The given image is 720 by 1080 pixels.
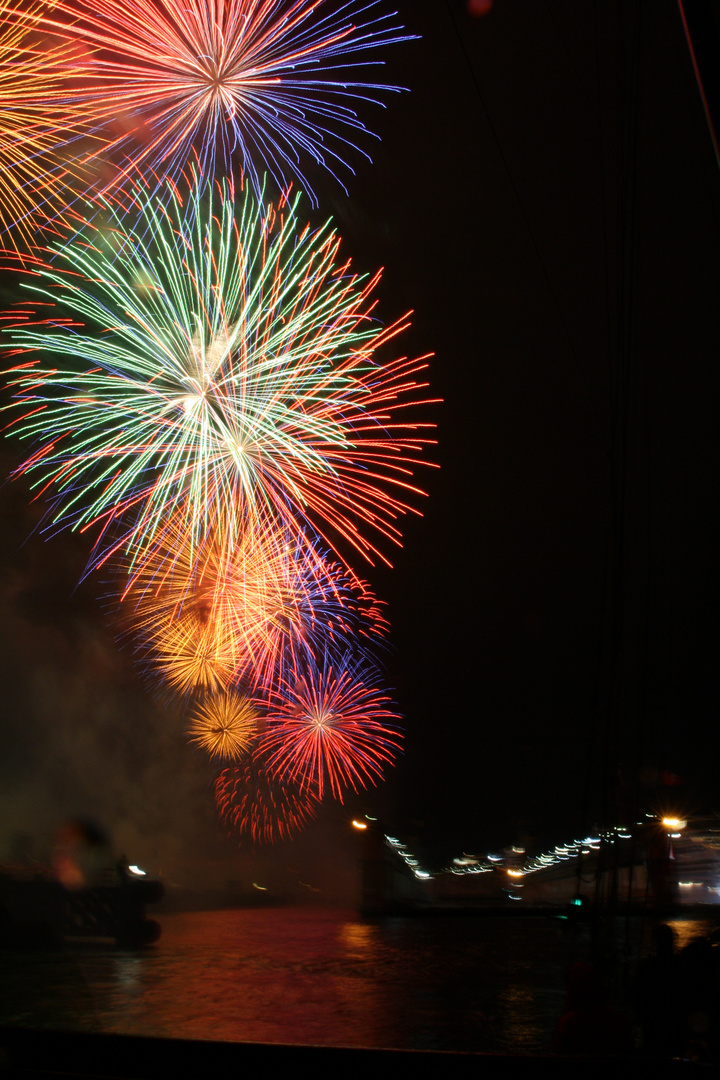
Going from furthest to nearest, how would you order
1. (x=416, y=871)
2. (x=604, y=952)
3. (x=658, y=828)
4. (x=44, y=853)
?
(x=416, y=871), (x=44, y=853), (x=658, y=828), (x=604, y=952)

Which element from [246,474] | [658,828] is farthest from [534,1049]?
[658,828]

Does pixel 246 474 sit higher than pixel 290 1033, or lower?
higher

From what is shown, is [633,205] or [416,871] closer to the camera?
[633,205]

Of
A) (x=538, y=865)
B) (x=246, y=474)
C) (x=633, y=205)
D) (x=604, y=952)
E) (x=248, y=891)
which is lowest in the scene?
(x=248, y=891)

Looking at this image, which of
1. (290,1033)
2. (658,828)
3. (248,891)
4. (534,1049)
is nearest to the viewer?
(534,1049)

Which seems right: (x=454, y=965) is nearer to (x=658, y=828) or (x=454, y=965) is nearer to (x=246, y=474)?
(x=658, y=828)

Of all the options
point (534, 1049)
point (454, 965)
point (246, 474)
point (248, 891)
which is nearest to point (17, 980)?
point (454, 965)

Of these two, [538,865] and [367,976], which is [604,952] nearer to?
[367,976]
